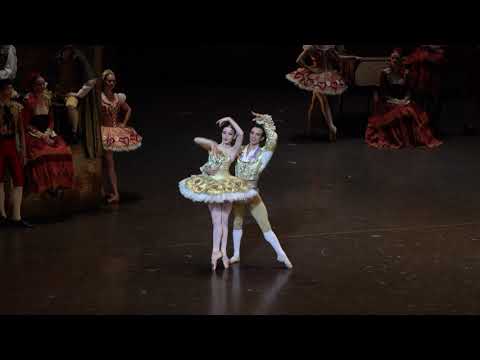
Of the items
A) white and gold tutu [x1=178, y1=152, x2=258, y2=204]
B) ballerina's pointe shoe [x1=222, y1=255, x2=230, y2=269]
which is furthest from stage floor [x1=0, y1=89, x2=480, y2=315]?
white and gold tutu [x1=178, y1=152, x2=258, y2=204]

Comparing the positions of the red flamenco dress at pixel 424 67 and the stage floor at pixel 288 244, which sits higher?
the red flamenco dress at pixel 424 67

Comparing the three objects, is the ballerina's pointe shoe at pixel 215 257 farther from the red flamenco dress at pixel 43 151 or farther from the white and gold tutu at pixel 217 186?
the red flamenco dress at pixel 43 151

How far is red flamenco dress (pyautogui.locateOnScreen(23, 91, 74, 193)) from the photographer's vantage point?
9250 millimetres

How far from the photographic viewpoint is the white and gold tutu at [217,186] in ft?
26.1

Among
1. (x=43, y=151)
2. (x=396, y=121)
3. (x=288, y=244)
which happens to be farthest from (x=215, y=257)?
(x=396, y=121)

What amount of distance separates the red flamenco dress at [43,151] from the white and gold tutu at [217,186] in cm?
168

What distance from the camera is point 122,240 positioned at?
8.93 meters

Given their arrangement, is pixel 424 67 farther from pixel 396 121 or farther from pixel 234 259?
pixel 234 259

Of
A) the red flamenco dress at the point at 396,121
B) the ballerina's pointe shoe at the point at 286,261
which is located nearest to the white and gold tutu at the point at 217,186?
the ballerina's pointe shoe at the point at 286,261

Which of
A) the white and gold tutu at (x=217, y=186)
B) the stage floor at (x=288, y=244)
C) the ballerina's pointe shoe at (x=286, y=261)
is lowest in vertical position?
the stage floor at (x=288, y=244)

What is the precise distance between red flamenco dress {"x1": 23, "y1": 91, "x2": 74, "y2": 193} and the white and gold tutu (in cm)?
168

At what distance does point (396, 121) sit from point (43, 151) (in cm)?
452

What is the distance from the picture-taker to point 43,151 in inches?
366

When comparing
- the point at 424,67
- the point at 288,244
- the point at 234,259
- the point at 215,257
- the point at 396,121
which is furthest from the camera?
the point at 424,67
